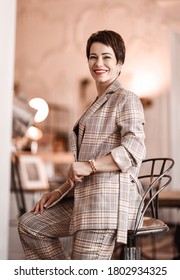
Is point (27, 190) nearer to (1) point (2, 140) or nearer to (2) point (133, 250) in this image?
(1) point (2, 140)

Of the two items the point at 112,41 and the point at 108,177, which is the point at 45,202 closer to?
the point at 108,177

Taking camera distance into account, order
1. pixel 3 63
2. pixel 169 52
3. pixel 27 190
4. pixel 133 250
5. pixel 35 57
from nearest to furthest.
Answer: pixel 133 250
pixel 3 63
pixel 27 190
pixel 169 52
pixel 35 57

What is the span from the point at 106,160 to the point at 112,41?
0.98ft

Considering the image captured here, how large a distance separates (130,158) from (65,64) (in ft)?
17.6

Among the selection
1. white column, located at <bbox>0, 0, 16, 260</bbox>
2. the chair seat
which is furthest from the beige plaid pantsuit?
white column, located at <bbox>0, 0, 16, 260</bbox>

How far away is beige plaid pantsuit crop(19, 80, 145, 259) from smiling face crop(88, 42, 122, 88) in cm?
4

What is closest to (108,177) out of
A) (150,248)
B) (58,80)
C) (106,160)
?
(106,160)

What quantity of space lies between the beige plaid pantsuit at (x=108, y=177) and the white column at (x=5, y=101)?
47.9 inches

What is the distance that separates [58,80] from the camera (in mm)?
6383

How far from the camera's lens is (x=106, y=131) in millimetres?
989

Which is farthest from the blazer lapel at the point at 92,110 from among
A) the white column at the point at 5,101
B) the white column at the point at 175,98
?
the white column at the point at 175,98

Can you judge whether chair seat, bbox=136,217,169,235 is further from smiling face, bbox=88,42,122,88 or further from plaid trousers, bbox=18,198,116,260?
smiling face, bbox=88,42,122,88
